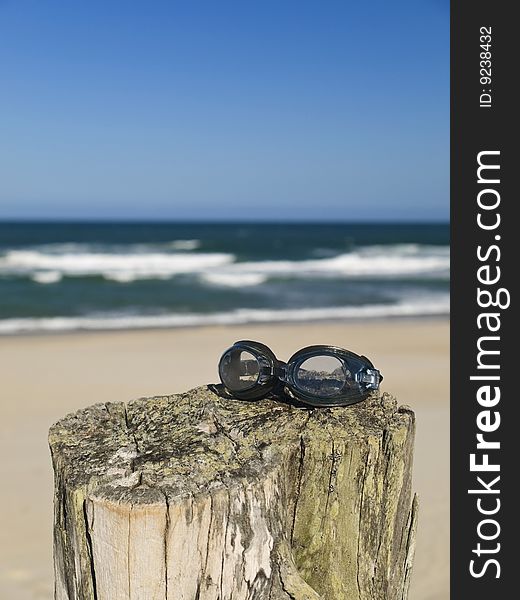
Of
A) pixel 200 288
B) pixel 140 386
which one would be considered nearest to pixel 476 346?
pixel 140 386

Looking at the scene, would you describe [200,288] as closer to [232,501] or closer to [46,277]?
[46,277]

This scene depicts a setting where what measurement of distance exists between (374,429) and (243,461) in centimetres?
37

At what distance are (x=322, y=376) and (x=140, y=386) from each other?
7001 mm

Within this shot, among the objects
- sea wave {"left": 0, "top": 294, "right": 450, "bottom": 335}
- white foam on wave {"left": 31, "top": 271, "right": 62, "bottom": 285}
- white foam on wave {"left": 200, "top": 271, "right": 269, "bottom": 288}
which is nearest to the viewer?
sea wave {"left": 0, "top": 294, "right": 450, "bottom": 335}

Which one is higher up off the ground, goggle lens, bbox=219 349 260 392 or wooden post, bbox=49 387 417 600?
goggle lens, bbox=219 349 260 392

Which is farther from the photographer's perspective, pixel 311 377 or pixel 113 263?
pixel 113 263

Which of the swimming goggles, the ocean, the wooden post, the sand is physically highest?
the ocean

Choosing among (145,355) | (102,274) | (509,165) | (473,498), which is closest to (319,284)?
(102,274)

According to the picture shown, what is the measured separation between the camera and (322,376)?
76.0 inches

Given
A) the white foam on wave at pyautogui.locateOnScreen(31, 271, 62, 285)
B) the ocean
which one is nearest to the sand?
the ocean

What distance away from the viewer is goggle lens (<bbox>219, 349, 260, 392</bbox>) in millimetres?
2023

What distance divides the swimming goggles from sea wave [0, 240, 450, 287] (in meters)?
18.3

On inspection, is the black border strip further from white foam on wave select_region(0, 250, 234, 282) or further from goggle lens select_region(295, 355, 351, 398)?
white foam on wave select_region(0, 250, 234, 282)

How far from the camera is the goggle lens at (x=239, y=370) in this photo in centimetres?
202
